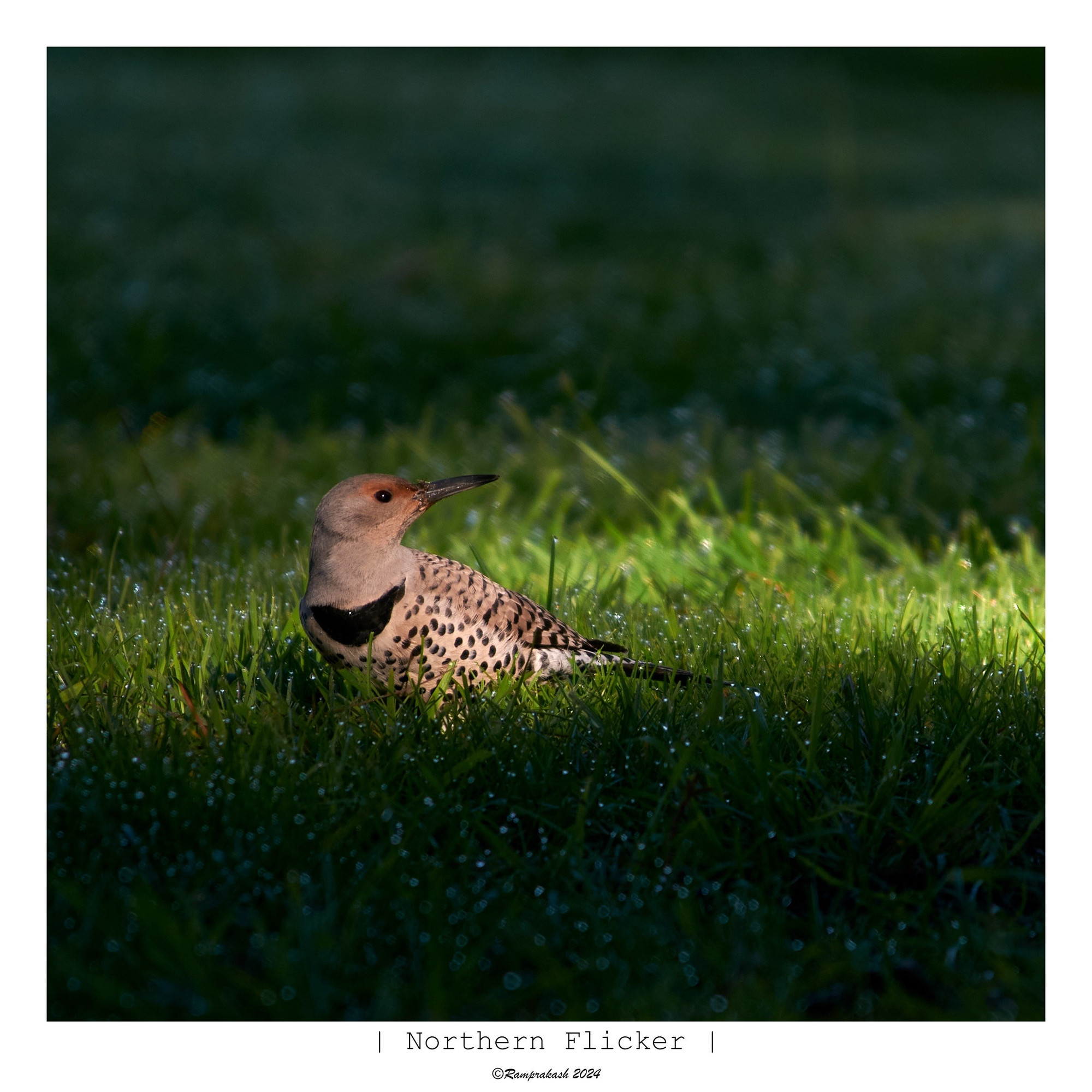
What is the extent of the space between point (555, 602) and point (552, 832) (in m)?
1.48

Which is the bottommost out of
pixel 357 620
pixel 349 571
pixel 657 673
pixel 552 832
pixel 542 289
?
pixel 552 832

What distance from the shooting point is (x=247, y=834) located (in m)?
2.92

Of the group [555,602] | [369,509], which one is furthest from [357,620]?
[555,602]

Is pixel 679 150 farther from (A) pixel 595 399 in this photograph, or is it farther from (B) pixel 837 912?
(B) pixel 837 912

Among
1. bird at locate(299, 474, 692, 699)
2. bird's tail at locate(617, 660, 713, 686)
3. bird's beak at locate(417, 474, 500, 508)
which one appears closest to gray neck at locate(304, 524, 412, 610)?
bird at locate(299, 474, 692, 699)

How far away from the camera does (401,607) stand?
344 centimetres

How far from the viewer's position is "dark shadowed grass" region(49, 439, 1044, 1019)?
2.61 m

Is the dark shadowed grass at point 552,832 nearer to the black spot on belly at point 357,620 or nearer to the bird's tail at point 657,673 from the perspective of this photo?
the bird's tail at point 657,673

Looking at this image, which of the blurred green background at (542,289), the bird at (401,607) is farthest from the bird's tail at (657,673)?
the blurred green background at (542,289)

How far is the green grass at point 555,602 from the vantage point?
271 cm

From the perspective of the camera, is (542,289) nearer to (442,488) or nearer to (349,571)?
(442,488)

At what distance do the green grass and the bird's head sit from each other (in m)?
0.44

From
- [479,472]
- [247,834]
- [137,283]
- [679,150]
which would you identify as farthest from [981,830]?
[679,150]

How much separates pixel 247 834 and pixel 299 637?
101 cm
